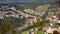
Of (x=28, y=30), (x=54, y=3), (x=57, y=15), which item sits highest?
(x=54, y=3)

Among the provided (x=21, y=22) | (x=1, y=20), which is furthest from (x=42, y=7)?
(x=1, y=20)

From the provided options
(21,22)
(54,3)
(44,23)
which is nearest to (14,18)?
(21,22)

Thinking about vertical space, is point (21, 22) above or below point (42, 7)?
below

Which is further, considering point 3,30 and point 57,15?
point 57,15

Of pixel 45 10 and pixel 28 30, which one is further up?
pixel 45 10

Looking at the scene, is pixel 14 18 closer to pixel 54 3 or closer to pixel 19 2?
pixel 19 2

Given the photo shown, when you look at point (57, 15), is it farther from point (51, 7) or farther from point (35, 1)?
point (35, 1)
